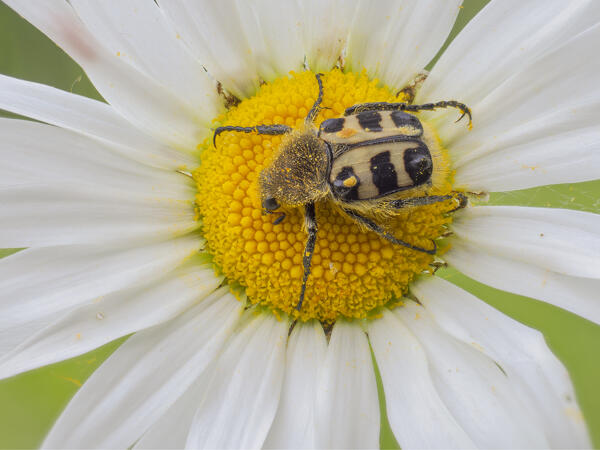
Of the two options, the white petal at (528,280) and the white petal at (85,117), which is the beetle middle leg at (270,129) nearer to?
the white petal at (85,117)

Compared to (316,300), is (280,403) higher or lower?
lower

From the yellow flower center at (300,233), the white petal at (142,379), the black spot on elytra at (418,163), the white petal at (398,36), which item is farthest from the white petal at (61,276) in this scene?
the white petal at (398,36)

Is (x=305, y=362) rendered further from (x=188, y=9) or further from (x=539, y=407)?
(x=188, y=9)

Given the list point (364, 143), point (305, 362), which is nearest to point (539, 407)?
point (305, 362)

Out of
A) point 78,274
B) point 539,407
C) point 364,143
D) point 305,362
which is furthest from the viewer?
point 305,362

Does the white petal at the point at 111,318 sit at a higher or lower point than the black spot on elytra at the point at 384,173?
lower

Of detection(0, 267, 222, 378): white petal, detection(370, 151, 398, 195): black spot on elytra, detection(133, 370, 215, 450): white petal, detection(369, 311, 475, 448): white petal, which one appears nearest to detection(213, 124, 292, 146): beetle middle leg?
detection(370, 151, 398, 195): black spot on elytra
